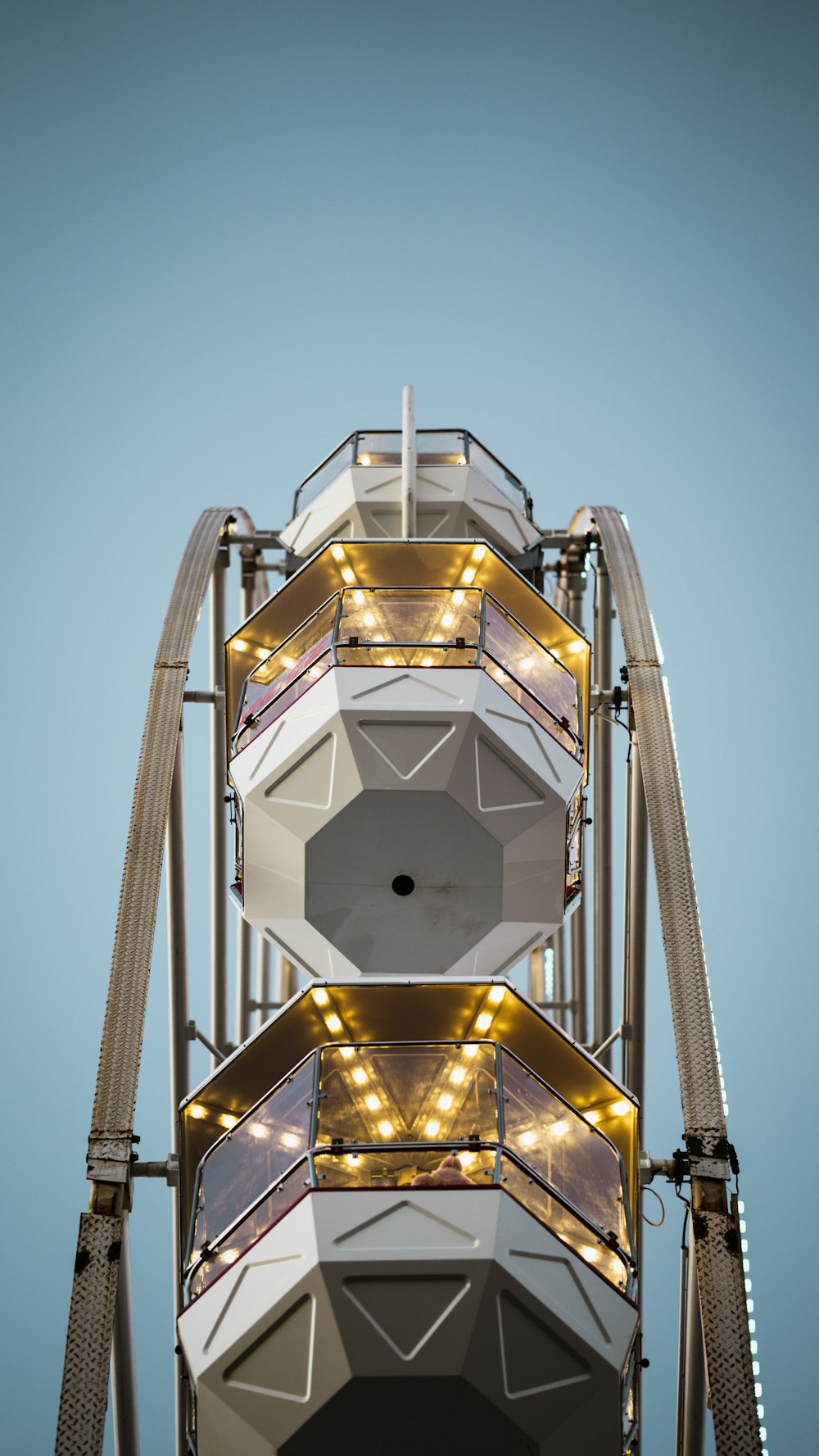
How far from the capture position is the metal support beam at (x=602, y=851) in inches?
938

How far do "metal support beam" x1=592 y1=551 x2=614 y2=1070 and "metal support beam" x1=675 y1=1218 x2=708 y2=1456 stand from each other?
698 centimetres

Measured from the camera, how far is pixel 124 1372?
52.1 ft

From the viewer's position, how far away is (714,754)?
126 metres

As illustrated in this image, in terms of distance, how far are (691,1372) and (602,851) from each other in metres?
9.66

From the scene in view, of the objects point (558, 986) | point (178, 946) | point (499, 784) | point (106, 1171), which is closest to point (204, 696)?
point (178, 946)

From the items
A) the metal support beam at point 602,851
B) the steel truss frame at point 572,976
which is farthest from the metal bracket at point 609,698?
the metal support beam at point 602,851

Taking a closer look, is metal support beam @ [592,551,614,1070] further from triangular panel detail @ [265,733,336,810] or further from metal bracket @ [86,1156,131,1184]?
metal bracket @ [86,1156,131,1184]

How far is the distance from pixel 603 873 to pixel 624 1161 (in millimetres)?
9800

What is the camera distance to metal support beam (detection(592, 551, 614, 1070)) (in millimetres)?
23828

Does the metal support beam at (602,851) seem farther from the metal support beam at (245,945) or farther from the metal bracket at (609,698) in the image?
the metal support beam at (245,945)

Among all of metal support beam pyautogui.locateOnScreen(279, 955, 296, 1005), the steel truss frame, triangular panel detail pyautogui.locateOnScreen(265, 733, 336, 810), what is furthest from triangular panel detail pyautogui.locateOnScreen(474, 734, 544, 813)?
metal support beam pyautogui.locateOnScreen(279, 955, 296, 1005)

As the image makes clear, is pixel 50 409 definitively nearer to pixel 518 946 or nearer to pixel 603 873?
pixel 603 873

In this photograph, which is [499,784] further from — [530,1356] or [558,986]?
[558,986]

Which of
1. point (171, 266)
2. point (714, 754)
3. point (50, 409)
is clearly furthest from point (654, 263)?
point (714, 754)
